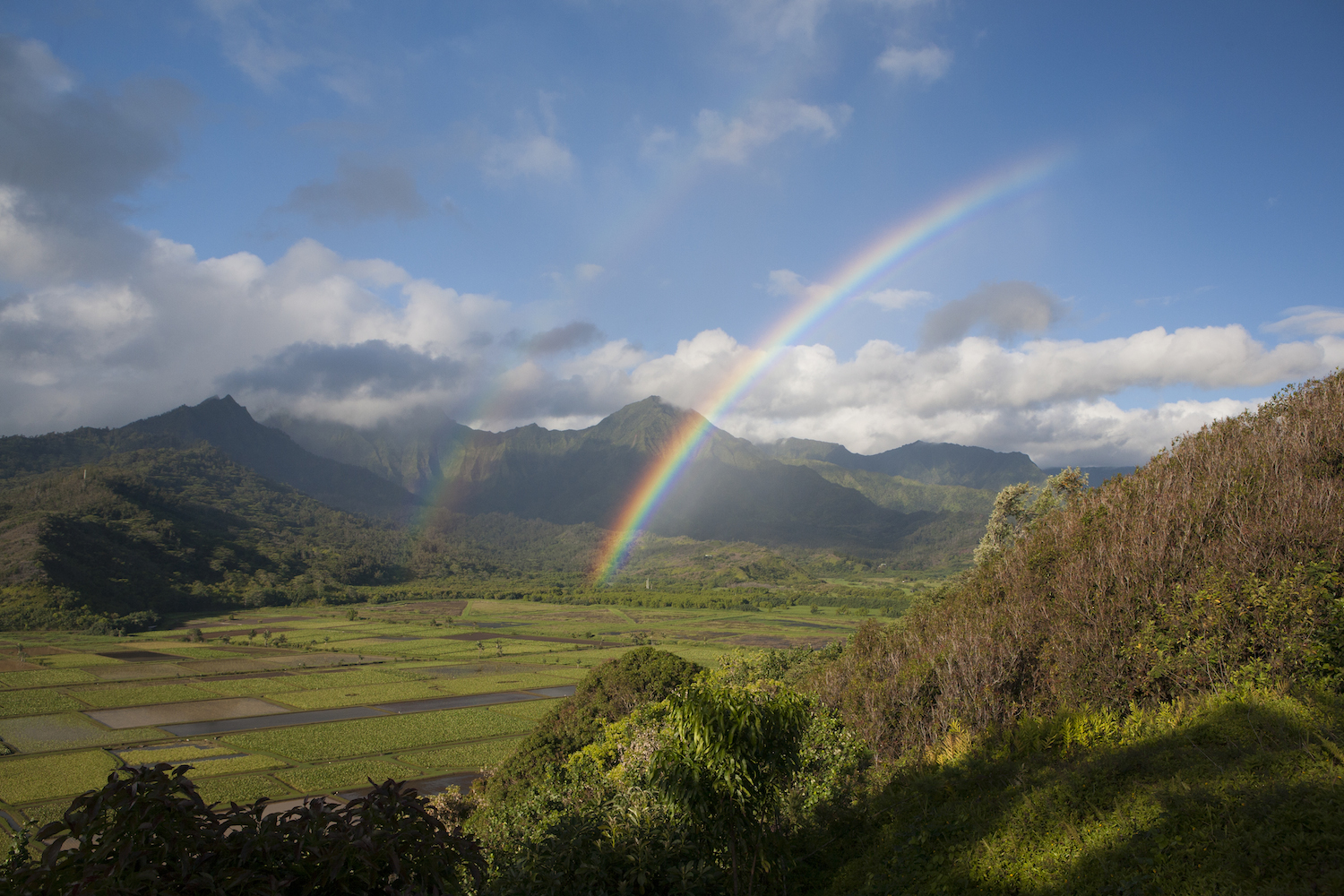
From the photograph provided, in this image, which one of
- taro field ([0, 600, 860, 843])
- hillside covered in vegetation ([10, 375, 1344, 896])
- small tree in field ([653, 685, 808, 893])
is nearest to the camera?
hillside covered in vegetation ([10, 375, 1344, 896])

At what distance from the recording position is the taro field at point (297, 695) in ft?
121

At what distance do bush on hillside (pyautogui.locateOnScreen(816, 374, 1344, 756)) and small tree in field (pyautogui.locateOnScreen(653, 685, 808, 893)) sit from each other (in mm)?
8646

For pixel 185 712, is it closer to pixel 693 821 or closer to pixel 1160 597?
pixel 693 821

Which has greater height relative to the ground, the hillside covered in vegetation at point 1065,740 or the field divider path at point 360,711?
the hillside covered in vegetation at point 1065,740

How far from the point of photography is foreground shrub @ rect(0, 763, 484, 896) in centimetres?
372

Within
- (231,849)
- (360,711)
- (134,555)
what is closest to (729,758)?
(231,849)

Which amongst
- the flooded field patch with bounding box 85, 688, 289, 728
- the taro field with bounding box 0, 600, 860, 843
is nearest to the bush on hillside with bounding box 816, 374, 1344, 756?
the taro field with bounding box 0, 600, 860, 843

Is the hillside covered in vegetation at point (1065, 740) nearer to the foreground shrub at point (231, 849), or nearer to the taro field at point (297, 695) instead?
the foreground shrub at point (231, 849)

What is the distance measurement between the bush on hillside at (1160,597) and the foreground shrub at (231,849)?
15.1 m

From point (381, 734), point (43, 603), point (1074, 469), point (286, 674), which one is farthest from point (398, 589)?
point (1074, 469)

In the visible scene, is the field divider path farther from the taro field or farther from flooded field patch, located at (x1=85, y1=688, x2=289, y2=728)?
flooded field patch, located at (x1=85, y1=688, x2=289, y2=728)

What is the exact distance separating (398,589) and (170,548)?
50508 millimetres

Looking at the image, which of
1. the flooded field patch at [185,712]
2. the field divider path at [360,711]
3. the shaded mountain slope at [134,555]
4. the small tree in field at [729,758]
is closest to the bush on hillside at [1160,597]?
the small tree in field at [729,758]

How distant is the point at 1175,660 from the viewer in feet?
46.2
